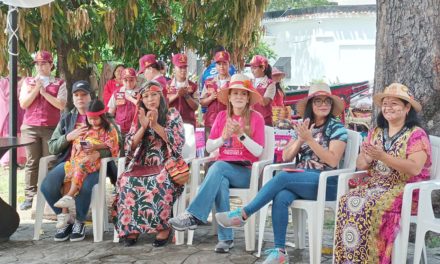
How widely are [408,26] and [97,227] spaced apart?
114 inches

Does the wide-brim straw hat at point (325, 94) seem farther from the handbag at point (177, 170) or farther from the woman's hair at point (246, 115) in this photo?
the handbag at point (177, 170)

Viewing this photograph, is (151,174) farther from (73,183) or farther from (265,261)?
(265,261)

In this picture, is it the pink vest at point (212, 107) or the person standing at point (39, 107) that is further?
the person standing at point (39, 107)

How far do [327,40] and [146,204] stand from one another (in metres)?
20.5

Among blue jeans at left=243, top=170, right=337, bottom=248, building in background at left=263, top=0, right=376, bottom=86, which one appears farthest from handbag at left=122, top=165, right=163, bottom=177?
building in background at left=263, top=0, right=376, bottom=86

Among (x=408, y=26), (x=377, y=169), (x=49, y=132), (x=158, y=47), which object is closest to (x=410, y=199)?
(x=377, y=169)

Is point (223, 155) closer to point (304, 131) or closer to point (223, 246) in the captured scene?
point (223, 246)

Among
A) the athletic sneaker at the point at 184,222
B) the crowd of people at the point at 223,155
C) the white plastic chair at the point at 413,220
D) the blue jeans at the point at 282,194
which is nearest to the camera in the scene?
the white plastic chair at the point at 413,220

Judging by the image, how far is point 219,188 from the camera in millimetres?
5023

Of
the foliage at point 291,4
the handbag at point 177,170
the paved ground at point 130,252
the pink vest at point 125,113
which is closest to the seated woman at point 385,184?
the paved ground at point 130,252

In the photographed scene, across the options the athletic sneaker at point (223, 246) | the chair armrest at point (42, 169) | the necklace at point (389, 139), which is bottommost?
the athletic sneaker at point (223, 246)

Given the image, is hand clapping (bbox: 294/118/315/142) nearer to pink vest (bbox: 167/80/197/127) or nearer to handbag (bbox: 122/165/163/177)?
handbag (bbox: 122/165/163/177)

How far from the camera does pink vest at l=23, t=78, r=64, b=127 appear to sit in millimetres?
6763

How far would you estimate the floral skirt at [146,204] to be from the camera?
5262 mm
